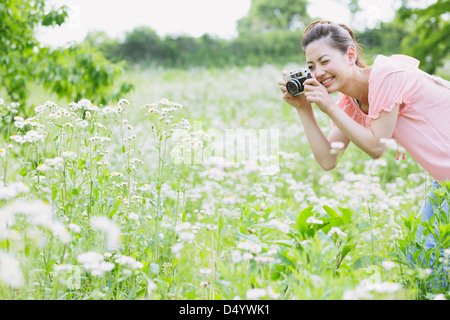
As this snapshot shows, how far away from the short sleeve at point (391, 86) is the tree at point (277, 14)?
2808cm

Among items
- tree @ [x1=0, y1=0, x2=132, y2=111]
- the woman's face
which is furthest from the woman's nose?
tree @ [x1=0, y1=0, x2=132, y2=111]

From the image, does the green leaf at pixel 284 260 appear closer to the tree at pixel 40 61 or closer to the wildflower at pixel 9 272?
the wildflower at pixel 9 272

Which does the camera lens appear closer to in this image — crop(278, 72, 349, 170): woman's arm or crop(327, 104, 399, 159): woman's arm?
crop(278, 72, 349, 170): woman's arm

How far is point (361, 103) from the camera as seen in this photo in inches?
105

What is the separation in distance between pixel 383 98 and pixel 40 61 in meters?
3.43

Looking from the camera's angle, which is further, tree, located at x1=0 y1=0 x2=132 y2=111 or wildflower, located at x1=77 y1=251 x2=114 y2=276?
tree, located at x1=0 y1=0 x2=132 y2=111

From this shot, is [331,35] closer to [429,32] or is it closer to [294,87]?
[294,87]

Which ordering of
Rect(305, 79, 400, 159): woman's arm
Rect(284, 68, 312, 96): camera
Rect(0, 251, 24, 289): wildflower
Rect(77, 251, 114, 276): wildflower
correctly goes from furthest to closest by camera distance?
1. Rect(284, 68, 312, 96): camera
2. Rect(305, 79, 400, 159): woman's arm
3. Rect(77, 251, 114, 276): wildflower
4. Rect(0, 251, 24, 289): wildflower

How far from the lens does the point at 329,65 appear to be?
2479 mm

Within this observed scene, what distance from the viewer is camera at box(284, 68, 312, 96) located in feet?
8.10

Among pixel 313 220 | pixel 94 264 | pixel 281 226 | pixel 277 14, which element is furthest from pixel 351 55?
pixel 277 14
